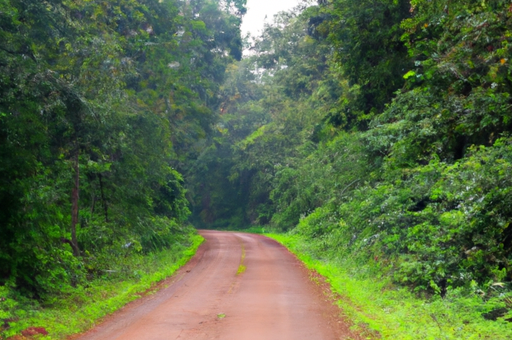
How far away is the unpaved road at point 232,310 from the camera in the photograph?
7879 millimetres

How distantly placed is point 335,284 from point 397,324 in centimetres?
451

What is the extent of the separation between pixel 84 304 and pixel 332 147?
50.7 feet

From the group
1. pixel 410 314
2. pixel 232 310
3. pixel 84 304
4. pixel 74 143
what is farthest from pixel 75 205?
pixel 410 314

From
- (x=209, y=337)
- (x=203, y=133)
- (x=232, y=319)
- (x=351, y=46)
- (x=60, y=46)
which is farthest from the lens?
(x=203, y=133)

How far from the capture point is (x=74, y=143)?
12.0 meters

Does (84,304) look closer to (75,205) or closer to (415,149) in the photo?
(75,205)

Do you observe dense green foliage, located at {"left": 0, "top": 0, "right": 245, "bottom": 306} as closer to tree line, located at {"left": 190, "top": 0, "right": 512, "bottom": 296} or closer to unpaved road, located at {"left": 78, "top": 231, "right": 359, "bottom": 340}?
unpaved road, located at {"left": 78, "top": 231, "right": 359, "bottom": 340}

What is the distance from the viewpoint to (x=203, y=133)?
3147 cm

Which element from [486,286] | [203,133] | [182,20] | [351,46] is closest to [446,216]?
[486,286]

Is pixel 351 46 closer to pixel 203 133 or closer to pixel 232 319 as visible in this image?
pixel 232 319

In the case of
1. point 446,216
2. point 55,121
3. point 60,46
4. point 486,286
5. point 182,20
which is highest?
point 182,20

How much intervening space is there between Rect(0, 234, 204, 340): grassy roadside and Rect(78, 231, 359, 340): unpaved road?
0.32m

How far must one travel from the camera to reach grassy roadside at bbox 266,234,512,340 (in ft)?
22.3

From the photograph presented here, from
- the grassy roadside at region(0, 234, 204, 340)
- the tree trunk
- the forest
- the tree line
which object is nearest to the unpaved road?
the grassy roadside at region(0, 234, 204, 340)
